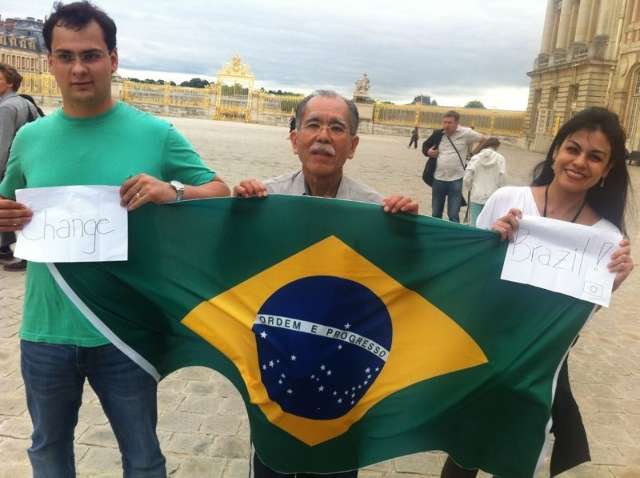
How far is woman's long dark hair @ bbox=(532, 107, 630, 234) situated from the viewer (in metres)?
2.59

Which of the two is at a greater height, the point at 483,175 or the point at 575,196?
the point at 575,196

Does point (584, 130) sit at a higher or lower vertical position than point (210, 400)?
higher

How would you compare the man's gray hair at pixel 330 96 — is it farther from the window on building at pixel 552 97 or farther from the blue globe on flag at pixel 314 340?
the window on building at pixel 552 97

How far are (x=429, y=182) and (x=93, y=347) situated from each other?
8.08 meters

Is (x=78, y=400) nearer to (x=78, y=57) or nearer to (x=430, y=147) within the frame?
(x=78, y=57)

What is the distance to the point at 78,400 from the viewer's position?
7.67ft

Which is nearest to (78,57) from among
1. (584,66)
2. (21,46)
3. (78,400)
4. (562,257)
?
(78,400)

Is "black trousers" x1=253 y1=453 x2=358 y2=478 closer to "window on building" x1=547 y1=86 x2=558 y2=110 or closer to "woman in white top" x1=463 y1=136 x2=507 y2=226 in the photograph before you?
"woman in white top" x1=463 y1=136 x2=507 y2=226

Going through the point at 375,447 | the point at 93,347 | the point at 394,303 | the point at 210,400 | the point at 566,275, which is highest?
the point at 566,275

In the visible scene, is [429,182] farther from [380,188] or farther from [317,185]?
[317,185]

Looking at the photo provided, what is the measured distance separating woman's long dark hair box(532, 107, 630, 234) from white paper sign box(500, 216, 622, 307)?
144 mm

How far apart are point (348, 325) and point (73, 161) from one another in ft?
4.28

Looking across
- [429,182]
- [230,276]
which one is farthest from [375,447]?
[429,182]

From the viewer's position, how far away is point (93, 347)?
2.26m
